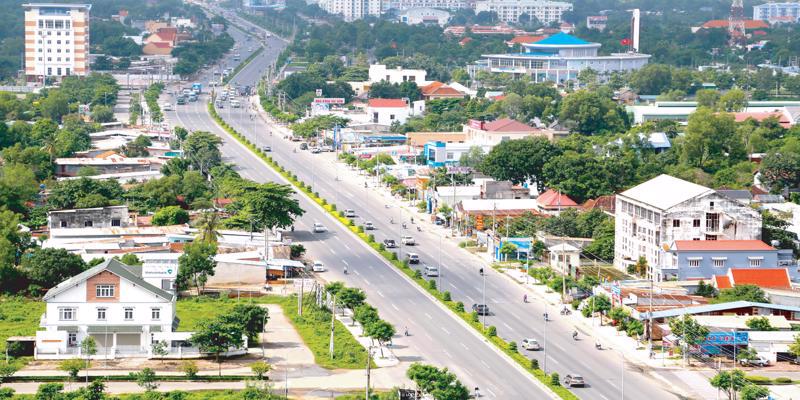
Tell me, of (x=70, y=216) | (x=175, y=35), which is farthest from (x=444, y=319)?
(x=175, y=35)

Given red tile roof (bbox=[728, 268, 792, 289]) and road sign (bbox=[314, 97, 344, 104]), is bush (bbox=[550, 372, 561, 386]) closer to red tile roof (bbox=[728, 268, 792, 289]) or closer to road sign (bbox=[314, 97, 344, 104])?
red tile roof (bbox=[728, 268, 792, 289])

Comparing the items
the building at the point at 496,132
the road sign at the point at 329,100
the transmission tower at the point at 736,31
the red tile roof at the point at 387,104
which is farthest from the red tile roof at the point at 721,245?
the transmission tower at the point at 736,31

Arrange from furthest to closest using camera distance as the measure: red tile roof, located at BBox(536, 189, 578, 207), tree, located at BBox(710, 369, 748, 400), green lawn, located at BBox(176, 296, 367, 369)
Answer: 1. red tile roof, located at BBox(536, 189, 578, 207)
2. green lawn, located at BBox(176, 296, 367, 369)
3. tree, located at BBox(710, 369, 748, 400)

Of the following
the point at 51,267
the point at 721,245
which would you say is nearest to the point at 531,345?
the point at 721,245

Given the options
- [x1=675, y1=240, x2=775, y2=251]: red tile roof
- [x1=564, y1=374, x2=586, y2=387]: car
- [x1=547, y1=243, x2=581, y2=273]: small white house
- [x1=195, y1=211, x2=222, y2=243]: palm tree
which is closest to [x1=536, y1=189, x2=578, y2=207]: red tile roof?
[x1=547, y1=243, x2=581, y2=273]: small white house

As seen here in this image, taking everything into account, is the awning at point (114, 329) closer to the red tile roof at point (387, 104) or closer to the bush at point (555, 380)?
the bush at point (555, 380)

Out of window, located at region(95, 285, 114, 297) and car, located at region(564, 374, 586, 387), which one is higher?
window, located at region(95, 285, 114, 297)
